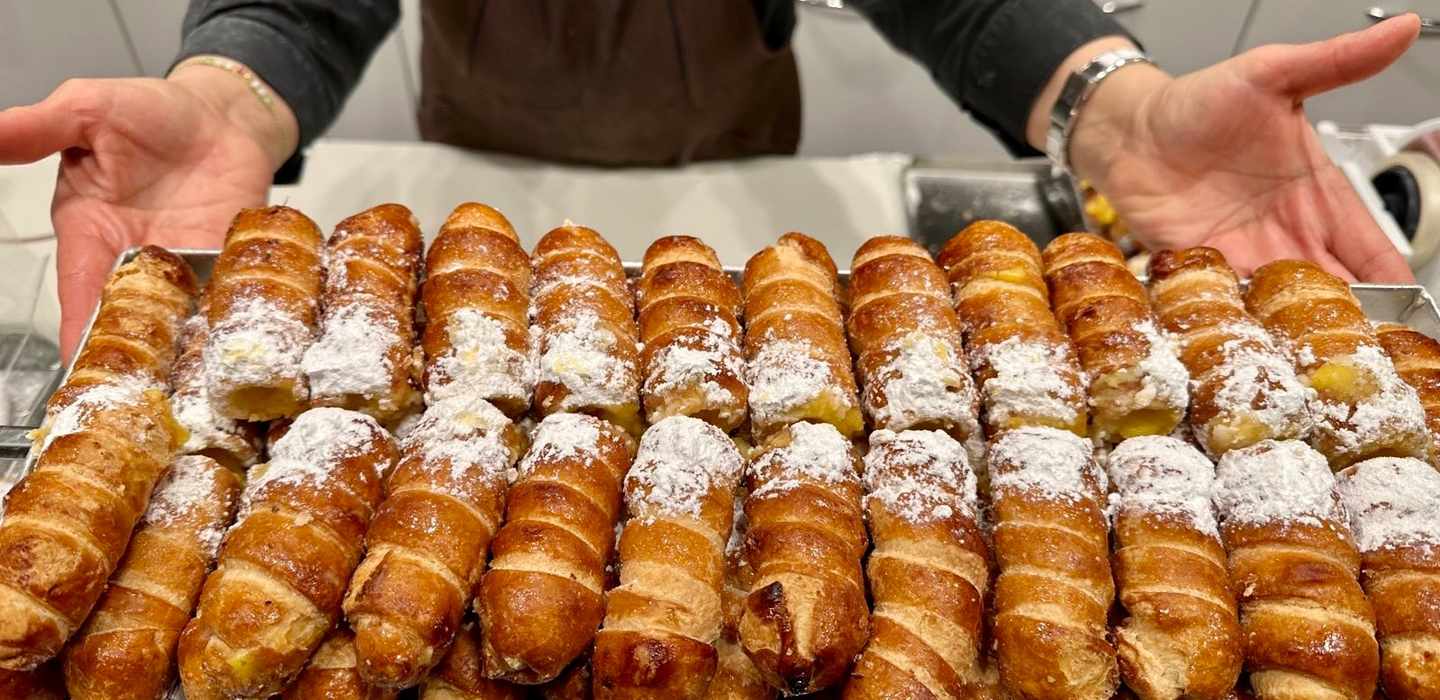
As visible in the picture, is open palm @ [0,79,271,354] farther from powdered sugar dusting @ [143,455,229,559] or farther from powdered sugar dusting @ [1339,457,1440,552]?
powdered sugar dusting @ [1339,457,1440,552]

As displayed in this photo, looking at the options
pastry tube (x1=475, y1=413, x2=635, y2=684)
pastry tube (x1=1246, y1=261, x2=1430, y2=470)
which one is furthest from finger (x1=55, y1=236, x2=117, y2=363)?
pastry tube (x1=1246, y1=261, x2=1430, y2=470)

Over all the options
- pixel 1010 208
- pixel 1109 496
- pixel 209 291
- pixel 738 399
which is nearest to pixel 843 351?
pixel 738 399

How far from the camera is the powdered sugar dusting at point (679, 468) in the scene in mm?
1494

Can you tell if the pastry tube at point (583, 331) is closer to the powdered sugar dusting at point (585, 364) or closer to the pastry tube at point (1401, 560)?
the powdered sugar dusting at point (585, 364)

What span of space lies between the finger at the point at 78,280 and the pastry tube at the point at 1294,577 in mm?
2358

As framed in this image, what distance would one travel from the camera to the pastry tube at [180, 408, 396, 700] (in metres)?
1.33

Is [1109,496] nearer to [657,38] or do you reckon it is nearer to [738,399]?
[738,399]

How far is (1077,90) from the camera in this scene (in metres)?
2.79

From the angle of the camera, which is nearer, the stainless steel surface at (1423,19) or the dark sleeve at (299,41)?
the dark sleeve at (299,41)

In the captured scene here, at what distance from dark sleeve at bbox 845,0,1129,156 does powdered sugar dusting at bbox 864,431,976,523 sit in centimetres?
172

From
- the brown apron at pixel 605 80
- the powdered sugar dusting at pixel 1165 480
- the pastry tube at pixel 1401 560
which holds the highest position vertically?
the powdered sugar dusting at pixel 1165 480

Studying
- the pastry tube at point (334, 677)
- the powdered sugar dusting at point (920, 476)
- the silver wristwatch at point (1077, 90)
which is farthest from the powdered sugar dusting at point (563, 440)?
the silver wristwatch at point (1077, 90)

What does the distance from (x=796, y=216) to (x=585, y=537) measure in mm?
2297

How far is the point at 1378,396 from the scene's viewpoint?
170cm
